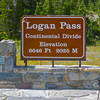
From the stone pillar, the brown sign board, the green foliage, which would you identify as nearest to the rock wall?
the stone pillar

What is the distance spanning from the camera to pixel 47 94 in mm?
7914

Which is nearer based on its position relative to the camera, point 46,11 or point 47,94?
point 47,94

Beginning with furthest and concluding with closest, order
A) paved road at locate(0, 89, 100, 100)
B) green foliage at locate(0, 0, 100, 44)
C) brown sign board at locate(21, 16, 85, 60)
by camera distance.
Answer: green foliage at locate(0, 0, 100, 44) → brown sign board at locate(21, 16, 85, 60) → paved road at locate(0, 89, 100, 100)

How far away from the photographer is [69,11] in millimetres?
35438

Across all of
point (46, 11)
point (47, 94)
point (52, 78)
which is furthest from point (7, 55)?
point (46, 11)

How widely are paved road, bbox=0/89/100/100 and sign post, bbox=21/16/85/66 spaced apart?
94cm

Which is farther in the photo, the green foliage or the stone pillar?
the green foliage

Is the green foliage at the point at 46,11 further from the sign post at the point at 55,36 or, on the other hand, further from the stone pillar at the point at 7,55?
the stone pillar at the point at 7,55

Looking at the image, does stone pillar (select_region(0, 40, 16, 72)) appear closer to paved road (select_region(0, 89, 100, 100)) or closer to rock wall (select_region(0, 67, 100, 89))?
rock wall (select_region(0, 67, 100, 89))

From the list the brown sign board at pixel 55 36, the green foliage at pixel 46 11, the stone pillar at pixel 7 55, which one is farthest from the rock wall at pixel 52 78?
the green foliage at pixel 46 11

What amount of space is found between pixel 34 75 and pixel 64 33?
1340mm

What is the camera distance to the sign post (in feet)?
27.7

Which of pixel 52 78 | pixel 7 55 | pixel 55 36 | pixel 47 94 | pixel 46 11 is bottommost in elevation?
pixel 46 11

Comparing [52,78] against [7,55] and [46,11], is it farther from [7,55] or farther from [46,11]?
[46,11]
